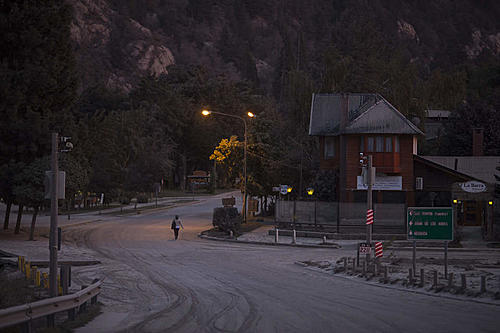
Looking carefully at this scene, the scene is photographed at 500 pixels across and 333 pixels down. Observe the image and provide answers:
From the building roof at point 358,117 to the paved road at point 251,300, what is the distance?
16966 mm

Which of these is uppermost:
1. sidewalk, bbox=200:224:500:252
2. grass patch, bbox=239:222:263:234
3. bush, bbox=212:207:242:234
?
bush, bbox=212:207:242:234

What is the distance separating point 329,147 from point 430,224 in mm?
26612

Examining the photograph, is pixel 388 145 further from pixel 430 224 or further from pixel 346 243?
pixel 430 224

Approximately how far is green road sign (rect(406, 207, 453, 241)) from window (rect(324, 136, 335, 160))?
85.2 ft

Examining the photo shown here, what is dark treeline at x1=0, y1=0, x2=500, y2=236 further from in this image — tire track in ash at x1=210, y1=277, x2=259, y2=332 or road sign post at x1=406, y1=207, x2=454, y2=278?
road sign post at x1=406, y1=207, x2=454, y2=278

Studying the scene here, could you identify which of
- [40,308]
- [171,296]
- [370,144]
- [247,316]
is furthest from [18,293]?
[370,144]

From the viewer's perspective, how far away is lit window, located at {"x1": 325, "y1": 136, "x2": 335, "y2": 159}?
47.9 meters

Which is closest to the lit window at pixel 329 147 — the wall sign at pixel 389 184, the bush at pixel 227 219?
the wall sign at pixel 389 184

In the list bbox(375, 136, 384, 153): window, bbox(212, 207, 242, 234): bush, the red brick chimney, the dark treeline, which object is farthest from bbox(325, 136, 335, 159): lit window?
the red brick chimney

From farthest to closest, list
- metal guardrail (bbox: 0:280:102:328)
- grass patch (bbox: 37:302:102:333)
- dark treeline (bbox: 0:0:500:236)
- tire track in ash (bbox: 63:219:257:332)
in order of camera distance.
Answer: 1. dark treeline (bbox: 0:0:500:236)
2. tire track in ash (bbox: 63:219:257:332)
3. grass patch (bbox: 37:302:102:333)
4. metal guardrail (bbox: 0:280:102:328)

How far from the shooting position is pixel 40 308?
11.2 metres

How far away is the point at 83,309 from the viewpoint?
14344 millimetres

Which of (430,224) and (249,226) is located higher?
(430,224)

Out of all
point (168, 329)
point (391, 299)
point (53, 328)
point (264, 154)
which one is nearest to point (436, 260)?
point (391, 299)
